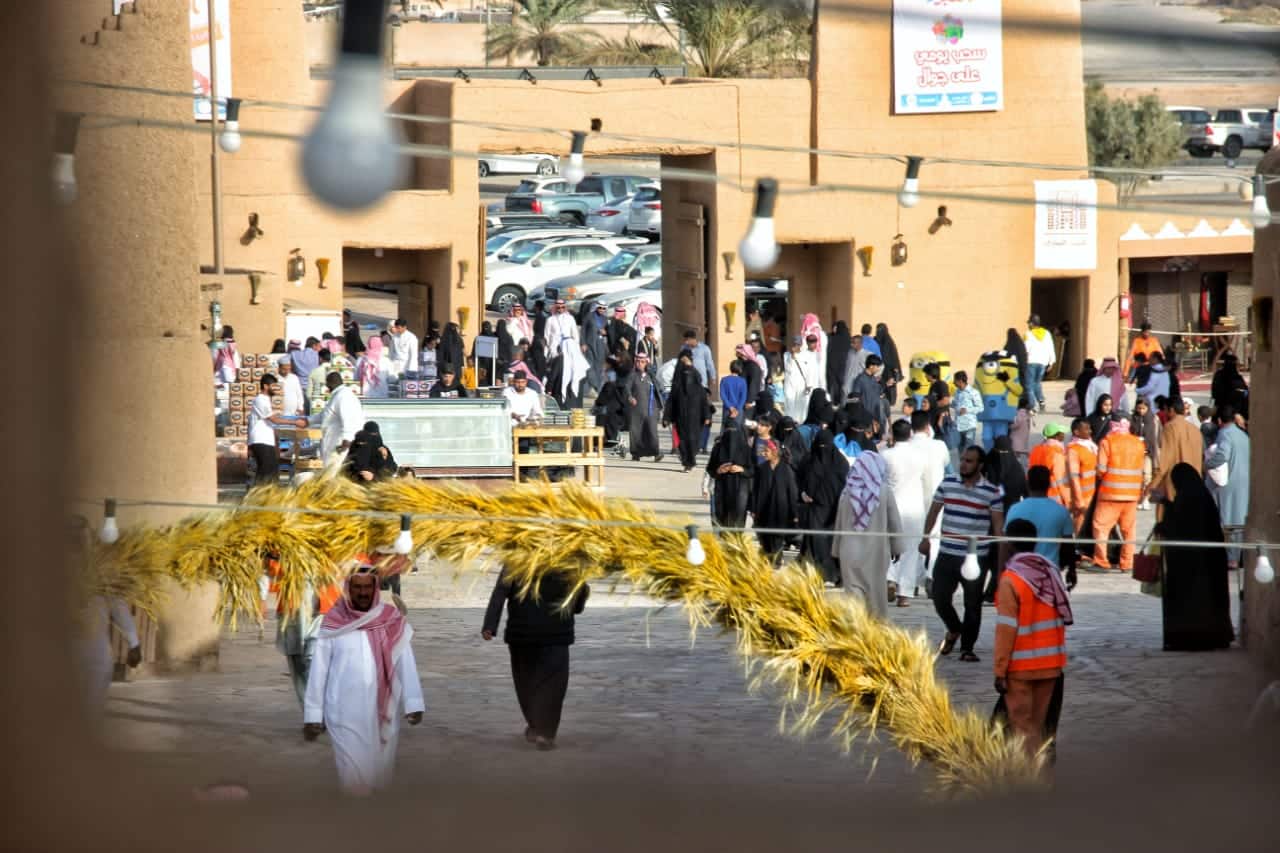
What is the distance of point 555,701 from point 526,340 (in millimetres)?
14630

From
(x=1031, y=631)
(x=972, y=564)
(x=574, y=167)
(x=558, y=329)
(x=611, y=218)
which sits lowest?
(x=1031, y=631)

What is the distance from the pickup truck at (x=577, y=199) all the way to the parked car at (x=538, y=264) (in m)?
6.42

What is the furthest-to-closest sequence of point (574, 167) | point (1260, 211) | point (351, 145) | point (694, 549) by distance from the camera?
point (694, 549)
point (574, 167)
point (1260, 211)
point (351, 145)

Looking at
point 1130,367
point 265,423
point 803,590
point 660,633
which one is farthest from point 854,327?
point 803,590

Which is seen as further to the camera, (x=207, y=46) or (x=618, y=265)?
(x=618, y=265)

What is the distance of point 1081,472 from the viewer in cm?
1429

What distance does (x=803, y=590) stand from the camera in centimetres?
820

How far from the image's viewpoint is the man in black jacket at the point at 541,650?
945cm

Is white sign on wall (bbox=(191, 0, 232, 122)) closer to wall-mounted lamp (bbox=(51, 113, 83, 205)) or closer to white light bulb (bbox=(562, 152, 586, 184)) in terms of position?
white light bulb (bbox=(562, 152, 586, 184))

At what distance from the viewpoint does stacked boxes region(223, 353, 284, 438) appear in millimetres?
18781

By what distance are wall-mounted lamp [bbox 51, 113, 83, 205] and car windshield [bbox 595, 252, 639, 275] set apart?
2710cm

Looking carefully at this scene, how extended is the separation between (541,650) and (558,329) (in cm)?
1399

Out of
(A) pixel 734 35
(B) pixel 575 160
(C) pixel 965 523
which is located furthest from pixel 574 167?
(A) pixel 734 35

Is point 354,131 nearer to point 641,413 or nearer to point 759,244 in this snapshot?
point 759,244
